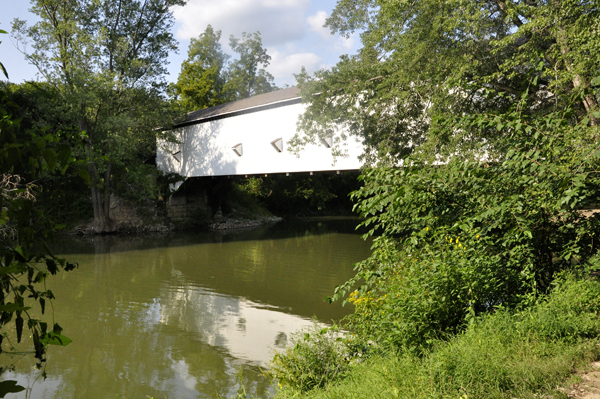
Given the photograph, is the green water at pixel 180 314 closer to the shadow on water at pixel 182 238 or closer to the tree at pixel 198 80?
the shadow on water at pixel 182 238

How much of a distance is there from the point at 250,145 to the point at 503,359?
12.3 m

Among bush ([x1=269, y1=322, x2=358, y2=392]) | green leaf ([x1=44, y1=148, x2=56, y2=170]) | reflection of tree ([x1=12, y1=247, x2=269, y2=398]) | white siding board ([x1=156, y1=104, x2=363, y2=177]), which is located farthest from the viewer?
white siding board ([x1=156, y1=104, x2=363, y2=177])

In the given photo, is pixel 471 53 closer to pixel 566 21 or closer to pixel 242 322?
pixel 566 21

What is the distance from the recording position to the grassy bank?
7.27ft

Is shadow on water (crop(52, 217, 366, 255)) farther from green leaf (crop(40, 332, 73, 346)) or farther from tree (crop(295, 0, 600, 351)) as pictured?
green leaf (crop(40, 332, 73, 346))

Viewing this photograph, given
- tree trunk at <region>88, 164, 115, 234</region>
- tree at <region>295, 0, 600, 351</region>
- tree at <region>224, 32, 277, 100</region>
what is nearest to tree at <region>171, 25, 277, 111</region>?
tree at <region>224, 32, 277, 100</region>

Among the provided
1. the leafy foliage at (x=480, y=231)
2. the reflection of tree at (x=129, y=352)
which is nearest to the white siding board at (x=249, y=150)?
the reflection of tree at (x=129, y=352)

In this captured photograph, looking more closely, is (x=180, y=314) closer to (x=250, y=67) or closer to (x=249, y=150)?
(x=249, y=150)

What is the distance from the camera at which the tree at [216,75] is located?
26.5 metres

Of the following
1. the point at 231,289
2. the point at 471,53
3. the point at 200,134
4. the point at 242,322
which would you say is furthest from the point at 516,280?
the point at 200,134

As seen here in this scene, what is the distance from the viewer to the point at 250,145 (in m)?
14.1

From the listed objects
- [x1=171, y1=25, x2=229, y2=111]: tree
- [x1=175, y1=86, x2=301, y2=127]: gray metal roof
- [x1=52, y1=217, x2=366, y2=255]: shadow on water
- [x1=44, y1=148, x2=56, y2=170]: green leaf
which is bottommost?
[x1=52, y1=217, x2=366, y2=255]: shadow on water

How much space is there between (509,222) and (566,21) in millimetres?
4220

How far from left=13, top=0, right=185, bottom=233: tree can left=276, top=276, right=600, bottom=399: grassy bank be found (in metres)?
12.2
